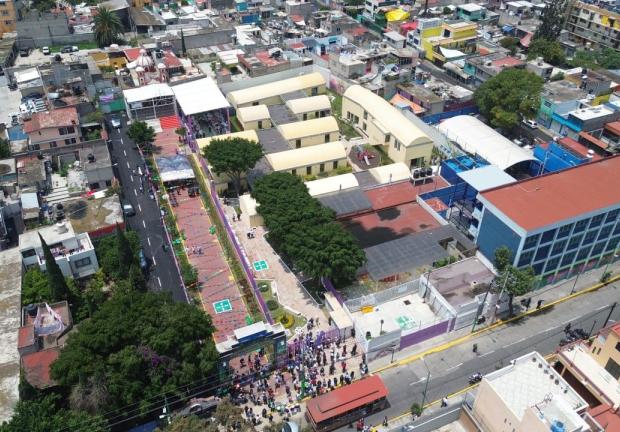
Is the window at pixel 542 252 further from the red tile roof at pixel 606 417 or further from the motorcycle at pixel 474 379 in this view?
the red tile roof at pixel 606 417

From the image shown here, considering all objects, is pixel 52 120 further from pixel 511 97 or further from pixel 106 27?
pixel 511 97

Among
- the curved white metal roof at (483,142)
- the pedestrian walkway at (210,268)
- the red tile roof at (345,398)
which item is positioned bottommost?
the pedestrian walkway at (210,268)

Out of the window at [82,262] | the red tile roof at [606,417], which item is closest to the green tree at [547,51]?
the red tile roof at [606,417]

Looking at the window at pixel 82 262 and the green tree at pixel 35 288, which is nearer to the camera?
the green tree at pixel 35 288

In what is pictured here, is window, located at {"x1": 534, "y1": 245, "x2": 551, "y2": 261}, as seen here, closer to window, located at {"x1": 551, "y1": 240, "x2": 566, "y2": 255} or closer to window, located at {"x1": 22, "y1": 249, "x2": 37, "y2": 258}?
window, located at {"x1": 551, "y1": 240, "x2": 566, "y2": 255}

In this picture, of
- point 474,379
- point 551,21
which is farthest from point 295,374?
point 551,21
